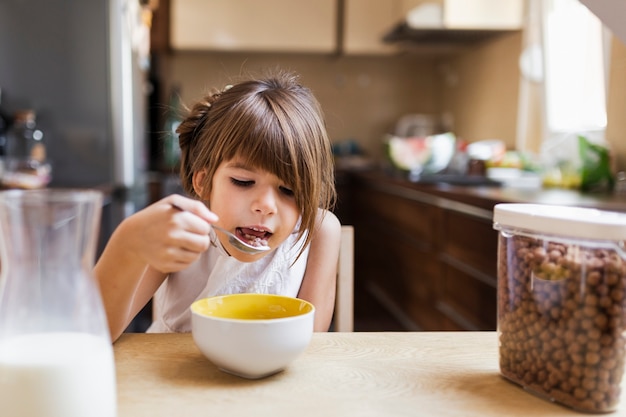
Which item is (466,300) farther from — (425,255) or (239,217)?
(239,217)

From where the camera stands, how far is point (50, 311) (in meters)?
0.48

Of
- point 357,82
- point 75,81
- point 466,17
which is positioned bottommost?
point 75,81

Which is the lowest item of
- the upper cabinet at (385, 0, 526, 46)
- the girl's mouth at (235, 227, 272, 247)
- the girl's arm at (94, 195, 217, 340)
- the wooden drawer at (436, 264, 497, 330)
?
the wooden drawer at (436, 264, 497, 330)

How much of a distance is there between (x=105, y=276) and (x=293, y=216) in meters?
0.31

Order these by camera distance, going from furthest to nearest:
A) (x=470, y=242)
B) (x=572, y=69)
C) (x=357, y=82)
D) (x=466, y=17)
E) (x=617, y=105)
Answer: (x=357, y=82) → (x=466, y=17) → (x=572, y=69) → (x=617, y=105) → (x=470, y=242)

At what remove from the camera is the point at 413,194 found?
262 centimetres

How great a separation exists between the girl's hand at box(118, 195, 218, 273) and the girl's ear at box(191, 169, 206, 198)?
1.34ft

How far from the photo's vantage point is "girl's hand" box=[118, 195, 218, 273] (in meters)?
0.58

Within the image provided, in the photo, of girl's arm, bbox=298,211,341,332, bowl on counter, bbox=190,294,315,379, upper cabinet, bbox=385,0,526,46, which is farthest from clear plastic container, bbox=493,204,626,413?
upper cabinet, bbox=385,0,526,46

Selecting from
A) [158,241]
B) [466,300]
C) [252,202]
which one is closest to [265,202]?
[252,202]

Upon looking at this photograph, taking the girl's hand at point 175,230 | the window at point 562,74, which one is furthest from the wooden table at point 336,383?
the window at point 562,74

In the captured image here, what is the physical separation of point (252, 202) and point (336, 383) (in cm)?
33

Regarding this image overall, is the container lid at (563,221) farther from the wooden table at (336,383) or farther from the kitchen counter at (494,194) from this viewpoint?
the kitchen counter at (494,194)

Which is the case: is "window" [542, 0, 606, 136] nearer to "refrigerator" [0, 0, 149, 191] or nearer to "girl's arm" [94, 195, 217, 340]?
"refrigerator" [0, 0, 149, 191]
